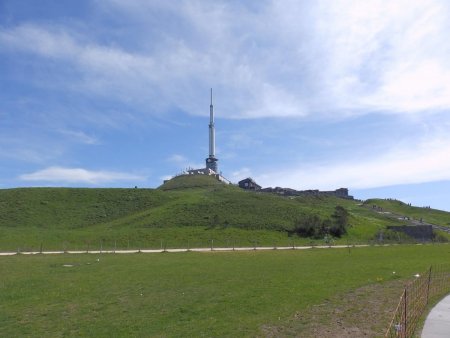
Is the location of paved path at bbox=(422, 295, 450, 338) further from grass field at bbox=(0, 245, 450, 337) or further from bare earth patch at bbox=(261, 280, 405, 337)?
grass field at bbox=(0, 245, 450, 337)

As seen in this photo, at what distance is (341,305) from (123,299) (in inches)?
404

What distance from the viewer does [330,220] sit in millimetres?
96938

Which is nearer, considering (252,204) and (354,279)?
(354,279)

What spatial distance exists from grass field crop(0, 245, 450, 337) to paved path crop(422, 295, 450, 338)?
154cm

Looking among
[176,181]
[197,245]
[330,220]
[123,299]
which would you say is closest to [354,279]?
[123,299]

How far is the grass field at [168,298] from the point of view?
16.4 metres

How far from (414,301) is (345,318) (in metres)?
4.51

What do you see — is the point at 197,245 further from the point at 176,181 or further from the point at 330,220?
the point at 176,181

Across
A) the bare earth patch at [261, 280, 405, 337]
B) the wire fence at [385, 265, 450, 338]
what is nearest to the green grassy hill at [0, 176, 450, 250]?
the wire fence at [385, 265, 450, 338]

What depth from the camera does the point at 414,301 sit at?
19641 mm

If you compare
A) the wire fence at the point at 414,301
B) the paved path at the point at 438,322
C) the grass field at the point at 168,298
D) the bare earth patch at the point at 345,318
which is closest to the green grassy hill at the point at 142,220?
the grass field at the point at 168,298

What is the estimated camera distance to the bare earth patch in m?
14.9

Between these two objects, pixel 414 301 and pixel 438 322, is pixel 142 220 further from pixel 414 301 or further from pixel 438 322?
pixel 438 322

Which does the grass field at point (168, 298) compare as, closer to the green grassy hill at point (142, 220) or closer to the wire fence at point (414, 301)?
the wire fence at point (414, 301)
